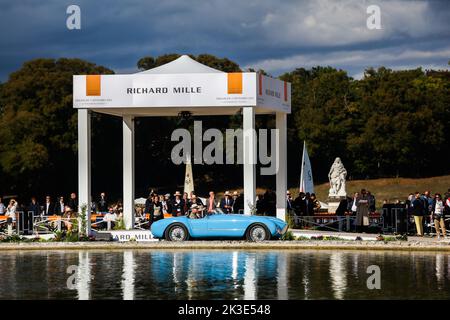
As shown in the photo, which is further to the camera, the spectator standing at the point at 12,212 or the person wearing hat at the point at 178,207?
the spectator standing at the point at 12,212

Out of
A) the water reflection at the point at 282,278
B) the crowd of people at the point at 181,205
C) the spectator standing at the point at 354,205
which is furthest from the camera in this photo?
the spectator standing at the point at 354,205

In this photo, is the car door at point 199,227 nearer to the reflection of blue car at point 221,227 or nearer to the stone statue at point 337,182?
the reflection of blue car at point 221,227

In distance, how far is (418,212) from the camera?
31375 millimetres

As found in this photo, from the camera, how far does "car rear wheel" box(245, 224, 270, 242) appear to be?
28234 millimetres

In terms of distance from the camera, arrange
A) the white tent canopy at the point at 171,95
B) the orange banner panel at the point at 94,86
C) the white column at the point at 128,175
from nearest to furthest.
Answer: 1. the white tent canopy at the point at 171,95
2. the orange banner panel at the point at 94,86
3. the white column at the point at 128,175

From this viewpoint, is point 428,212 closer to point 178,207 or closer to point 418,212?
point 418,212

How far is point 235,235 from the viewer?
28.4 m

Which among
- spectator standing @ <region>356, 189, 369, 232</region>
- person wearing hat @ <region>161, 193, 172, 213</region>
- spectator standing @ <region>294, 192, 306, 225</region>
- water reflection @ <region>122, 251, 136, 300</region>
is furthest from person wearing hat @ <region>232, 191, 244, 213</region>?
water reflection @ <region>122, 251, 136, 300</region>

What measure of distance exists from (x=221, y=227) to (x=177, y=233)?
1.39 metres

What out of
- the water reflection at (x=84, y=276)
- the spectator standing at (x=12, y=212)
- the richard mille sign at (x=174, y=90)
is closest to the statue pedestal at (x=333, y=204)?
the richard mille sign at (x=174, y=90)

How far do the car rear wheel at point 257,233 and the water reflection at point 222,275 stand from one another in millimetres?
2185

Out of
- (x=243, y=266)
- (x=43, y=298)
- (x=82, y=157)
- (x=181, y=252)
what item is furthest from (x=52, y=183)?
(x=43, y=298)

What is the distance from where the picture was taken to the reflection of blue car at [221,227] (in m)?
28.3

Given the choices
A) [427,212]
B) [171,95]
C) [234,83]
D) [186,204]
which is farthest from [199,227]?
[427,212]
